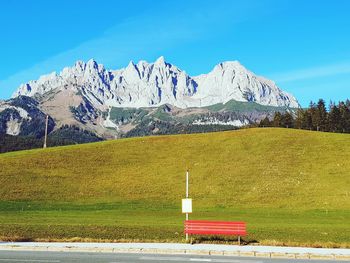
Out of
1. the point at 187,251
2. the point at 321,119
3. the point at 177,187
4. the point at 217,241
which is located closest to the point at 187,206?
the point at 217,241

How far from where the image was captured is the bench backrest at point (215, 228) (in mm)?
29031

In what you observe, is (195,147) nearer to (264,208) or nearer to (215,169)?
(215,169)

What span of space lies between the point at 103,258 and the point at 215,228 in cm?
890

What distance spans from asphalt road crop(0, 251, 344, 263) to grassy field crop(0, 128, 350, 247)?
5.35 meters

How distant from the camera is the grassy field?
38000 millimetres

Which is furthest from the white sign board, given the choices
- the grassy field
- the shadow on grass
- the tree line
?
the tree line

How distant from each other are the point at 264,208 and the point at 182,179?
20454 mm

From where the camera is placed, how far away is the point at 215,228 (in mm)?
29375

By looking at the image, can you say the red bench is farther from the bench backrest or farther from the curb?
the curb

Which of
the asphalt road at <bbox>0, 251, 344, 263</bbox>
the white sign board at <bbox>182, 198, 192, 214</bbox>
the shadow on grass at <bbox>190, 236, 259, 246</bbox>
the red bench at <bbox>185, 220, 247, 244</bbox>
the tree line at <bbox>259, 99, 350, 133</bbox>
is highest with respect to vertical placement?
the tree line at <bbox>259, 99, 350, 133</bbox>

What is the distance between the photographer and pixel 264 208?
61125mm

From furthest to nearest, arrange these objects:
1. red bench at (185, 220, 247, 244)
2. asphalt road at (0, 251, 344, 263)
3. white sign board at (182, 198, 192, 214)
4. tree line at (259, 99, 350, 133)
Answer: tree line at (259, 99, 350, 133) → white sign board at (182, 198, 192, 214) → red bench at (185, 220, 247, 244) → asphalt road at (0, 251, 344, 263)

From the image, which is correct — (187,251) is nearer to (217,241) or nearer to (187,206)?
(187,206)

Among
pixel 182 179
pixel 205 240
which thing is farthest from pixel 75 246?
pixel 182 179
